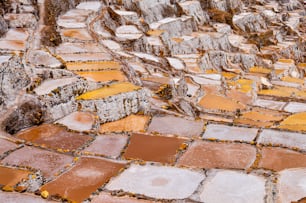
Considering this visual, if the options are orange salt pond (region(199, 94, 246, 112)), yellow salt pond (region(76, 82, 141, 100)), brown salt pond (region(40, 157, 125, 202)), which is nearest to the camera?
brown salt pond (region(40, 157, 125, 202))

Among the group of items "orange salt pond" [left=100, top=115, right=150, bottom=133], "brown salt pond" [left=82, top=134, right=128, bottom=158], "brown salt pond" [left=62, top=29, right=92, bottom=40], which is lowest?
"orange salt pond" [left=100, top=115, right=150, bottom=133]

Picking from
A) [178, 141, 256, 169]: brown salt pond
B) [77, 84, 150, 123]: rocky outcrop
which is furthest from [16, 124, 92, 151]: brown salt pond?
[178, 141, 256, 169]: brown salt pond

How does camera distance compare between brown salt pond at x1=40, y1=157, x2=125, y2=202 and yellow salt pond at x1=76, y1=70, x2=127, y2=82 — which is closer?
brown salt pond at x1=40, y1=157, x2=125, y2=202

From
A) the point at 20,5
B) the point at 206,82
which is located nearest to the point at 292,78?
the point at 206,82

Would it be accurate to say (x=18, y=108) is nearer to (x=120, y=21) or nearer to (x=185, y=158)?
(x=185, y=158)

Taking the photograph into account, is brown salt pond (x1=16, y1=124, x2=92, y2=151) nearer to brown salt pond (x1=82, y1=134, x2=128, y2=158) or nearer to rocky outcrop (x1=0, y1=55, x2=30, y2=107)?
brown salt pond (x1=82, y1=134, x2=128, y2=158)

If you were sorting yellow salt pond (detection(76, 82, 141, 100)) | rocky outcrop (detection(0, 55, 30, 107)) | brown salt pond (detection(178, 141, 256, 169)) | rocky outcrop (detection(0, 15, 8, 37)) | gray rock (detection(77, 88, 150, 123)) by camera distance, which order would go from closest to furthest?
brown salt pond (detection(178, 141, 256, 169)), rocky outcrop (detection(0, 55, 30, 107)), gray rock (detection(77, 88, 150, 123)), yellow salt pond (detection(76, 82, 141, 100)), rocky outcrop (detection(0, 15, 8, 37))

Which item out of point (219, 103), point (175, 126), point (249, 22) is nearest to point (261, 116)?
point (219, 103)
